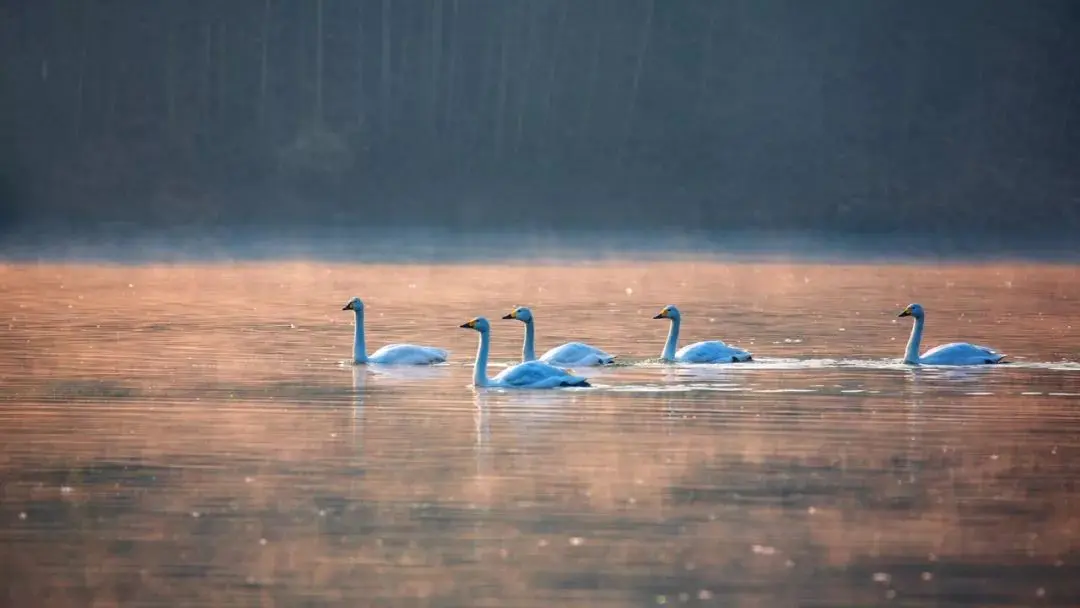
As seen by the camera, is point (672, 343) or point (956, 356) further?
point (672, 343)

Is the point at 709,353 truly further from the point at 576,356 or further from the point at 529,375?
the point at 529,375

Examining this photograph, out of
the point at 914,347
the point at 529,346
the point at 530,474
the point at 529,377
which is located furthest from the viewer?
the point at 914,347

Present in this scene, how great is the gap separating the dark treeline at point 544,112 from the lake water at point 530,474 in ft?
246

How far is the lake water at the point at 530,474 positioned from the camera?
532 inches

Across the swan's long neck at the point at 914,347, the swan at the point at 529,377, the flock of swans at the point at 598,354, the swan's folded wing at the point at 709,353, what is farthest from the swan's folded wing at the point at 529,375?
the swan's long neck at the point at 914,347

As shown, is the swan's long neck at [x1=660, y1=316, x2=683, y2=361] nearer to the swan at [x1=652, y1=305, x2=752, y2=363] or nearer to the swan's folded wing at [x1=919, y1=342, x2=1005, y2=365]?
the swan at [x1=652, y1=305, x2=752, y2=363]

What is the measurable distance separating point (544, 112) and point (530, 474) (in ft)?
370

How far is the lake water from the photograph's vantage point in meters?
13.5

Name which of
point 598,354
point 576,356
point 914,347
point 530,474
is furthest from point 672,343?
point 530,474

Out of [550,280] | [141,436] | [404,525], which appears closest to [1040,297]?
[550,280]

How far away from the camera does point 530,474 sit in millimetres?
17000

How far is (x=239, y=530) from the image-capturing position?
1484cm

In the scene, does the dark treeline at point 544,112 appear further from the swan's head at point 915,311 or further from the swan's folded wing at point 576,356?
the swan's folded wing at point 576,356

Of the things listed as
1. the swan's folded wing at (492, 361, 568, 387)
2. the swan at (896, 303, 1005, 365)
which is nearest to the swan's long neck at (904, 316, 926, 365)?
the swan at (896, 303, 1005, 365)
